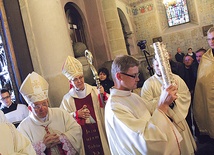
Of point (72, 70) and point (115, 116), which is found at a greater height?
point (72, 70)

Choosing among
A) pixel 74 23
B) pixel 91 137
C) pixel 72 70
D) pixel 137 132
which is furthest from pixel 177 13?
pixel 137 132

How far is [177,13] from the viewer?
1480 centimetres

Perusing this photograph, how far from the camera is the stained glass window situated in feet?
48.3

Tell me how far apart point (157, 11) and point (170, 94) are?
13.0 metres

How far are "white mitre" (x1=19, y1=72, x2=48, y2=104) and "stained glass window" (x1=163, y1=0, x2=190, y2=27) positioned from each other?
41.5ft

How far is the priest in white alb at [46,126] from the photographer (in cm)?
A: 304

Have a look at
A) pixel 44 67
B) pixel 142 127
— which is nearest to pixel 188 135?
pixel 142 127

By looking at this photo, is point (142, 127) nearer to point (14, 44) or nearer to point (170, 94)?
point (170, 94)

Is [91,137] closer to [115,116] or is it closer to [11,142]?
[11,142]

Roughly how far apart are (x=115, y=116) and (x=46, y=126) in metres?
1.32

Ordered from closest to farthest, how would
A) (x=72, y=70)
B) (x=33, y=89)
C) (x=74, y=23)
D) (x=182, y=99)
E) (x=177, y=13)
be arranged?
(x=33, y=89), (x=182, y=99), (x=72, y=70), (x=74, y=23), (x=177, y=13)

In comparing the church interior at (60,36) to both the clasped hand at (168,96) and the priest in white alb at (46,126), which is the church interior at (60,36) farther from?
the clasped hand at (168,96)

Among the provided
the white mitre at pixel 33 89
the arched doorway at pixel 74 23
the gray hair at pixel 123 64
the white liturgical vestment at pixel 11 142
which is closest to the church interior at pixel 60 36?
the arched doorway at pixel 74 23

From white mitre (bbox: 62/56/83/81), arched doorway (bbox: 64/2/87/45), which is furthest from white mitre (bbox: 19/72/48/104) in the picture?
arched doorway (bbox: 64/2/87/45)
